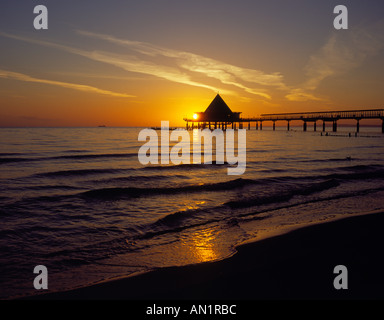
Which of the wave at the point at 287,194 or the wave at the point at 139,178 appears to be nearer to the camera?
the wave at the point at 287,194

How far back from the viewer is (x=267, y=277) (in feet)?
13.1

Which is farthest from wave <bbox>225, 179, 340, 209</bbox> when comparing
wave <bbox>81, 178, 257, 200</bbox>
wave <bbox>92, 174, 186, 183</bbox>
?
wave <bbox>92, 174, 186, 183</bbox>

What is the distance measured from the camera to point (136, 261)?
4820 millimetres

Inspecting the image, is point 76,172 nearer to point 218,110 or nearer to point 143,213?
point 143,213

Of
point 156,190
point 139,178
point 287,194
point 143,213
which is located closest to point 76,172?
point 139,178

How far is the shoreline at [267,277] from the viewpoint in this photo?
3.59 metres

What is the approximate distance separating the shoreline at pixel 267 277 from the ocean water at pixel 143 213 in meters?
0.34

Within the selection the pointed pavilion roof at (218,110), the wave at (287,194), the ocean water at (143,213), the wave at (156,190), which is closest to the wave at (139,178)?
the ocean water at (143,213)

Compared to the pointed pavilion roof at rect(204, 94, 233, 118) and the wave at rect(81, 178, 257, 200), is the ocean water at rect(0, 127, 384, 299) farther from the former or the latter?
the pointed pavilion roof at rect(204, 94, 233, 118)

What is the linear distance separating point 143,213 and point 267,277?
472cm

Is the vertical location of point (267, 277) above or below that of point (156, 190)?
below

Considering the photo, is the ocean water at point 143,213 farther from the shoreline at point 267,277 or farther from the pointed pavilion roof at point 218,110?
the pointed pavilion roof at point 218,110

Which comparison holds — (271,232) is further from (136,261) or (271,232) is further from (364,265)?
(136,261)
